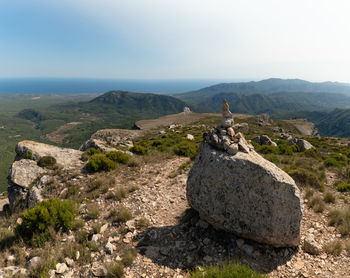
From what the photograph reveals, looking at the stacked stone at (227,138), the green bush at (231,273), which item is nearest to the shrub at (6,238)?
the green bush at (231,273)

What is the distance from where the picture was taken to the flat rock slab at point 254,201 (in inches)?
230

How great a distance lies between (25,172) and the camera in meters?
12.6

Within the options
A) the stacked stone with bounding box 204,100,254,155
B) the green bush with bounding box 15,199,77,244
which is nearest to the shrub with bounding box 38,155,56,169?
the green bush with bounding box 15,199,77,244

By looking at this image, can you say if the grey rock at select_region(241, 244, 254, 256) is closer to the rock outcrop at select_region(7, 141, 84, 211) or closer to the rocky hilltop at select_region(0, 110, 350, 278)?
the rocky hilltop at select_region(0, 110, 350, 278)

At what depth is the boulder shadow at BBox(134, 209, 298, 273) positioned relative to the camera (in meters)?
5.55

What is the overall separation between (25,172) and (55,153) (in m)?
2.80

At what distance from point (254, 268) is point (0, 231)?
9588mm

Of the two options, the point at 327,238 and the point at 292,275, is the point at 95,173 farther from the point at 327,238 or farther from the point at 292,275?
the point at 327,238

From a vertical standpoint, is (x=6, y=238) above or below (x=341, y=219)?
below

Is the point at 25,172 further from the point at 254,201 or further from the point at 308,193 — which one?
the point at 308,193

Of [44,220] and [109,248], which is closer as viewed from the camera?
[109,248]

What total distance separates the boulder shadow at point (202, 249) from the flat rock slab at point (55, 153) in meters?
9.91

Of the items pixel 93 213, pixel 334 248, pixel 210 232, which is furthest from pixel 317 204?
pixel 93 213

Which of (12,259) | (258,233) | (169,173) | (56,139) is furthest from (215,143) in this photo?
(56,139)
